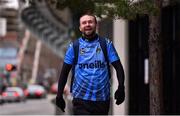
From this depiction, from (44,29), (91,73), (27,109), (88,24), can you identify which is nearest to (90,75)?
(91,73)

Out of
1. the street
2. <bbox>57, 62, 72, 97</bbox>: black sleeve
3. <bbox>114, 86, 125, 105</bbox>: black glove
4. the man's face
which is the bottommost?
the street

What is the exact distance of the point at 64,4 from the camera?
10.6m

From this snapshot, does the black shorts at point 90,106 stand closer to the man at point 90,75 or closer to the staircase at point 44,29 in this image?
the man at point 90,75

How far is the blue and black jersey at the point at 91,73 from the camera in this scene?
Result: 743 cm

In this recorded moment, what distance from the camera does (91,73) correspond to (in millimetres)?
7414

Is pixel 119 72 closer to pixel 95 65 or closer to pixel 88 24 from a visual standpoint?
pixel 95 65

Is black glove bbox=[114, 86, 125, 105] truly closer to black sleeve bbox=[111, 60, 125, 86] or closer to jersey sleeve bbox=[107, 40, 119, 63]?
black sleeve bbox=[111, 60, 125, 86]

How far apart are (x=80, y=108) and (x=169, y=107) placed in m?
11.7

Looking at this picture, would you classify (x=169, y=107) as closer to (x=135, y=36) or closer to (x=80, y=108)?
(x=135, y=36)

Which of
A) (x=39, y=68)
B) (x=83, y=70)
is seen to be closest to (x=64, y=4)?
(x=83, y=70)

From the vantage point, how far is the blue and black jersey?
24.4 ft

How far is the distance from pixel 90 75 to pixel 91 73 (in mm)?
27

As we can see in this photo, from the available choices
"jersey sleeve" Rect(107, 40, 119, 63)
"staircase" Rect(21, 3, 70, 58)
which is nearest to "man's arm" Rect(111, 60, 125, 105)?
"jersey sleeve" Rect(107, 40, 119, 63)

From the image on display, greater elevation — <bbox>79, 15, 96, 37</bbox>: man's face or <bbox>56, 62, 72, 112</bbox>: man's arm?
<bbox>79, 15, 96, 37</bbox>: man's face
